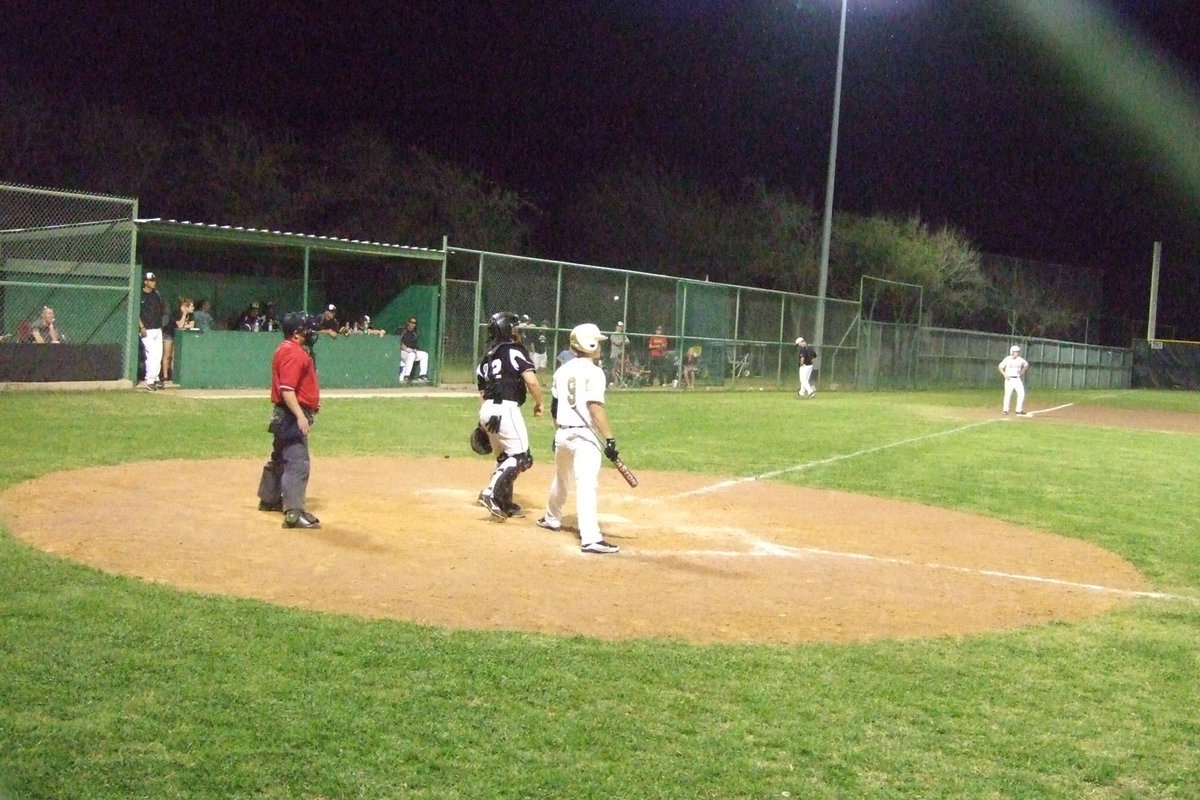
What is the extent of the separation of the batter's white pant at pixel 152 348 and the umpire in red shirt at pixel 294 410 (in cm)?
1242

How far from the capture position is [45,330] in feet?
64.3

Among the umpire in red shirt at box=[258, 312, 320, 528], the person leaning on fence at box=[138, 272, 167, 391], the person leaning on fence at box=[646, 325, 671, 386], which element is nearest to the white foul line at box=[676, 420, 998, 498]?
the umpire in red shirt at box=[258, 312, 320, 528]

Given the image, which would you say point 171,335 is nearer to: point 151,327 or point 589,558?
point 151,327

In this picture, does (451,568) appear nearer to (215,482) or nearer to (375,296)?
(215,482)

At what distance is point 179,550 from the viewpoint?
8039mm

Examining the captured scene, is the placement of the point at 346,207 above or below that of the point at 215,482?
above

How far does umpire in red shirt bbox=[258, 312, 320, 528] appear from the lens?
9.11 m

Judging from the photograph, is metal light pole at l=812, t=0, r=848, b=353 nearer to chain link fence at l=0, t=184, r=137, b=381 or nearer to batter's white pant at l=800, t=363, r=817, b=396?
batter's white pant at l=800, t=363, r=817, b=396

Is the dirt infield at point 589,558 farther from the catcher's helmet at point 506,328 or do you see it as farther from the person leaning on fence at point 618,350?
the person leaning on fence at point 618,350

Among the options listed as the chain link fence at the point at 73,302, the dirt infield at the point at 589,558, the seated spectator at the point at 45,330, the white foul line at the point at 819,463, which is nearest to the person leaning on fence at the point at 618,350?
the white foul line at the point at 819,463

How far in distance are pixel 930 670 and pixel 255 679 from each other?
11.1 ft

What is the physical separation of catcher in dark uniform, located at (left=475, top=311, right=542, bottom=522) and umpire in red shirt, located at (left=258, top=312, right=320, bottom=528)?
149cm

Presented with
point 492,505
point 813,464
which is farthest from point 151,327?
point 492,505

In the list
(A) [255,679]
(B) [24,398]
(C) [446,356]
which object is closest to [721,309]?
(C) [446,356]
